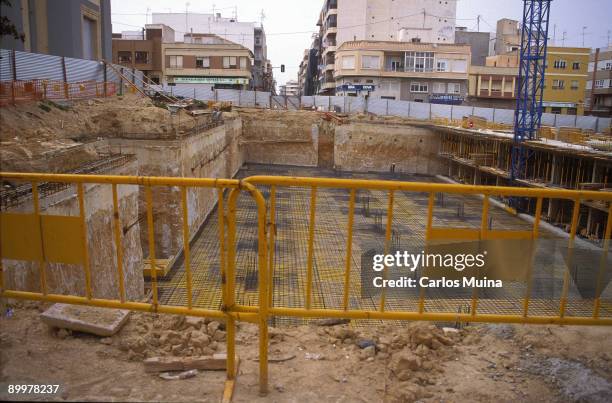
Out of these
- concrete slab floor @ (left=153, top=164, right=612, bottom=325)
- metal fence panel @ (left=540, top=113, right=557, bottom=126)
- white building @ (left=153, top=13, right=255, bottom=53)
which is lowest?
concrete slab floor @ (left=153, top=164, right=612, bottom=325)

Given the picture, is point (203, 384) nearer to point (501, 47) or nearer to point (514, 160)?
point (514, 160)

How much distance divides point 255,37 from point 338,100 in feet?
102

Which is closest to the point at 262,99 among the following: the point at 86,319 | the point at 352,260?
the point at 352,260

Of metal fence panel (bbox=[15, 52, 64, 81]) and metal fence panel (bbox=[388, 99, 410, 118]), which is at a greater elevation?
metal fence panel (bbox=[15, 52, 64, 81])

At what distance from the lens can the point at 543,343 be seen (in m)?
4.32

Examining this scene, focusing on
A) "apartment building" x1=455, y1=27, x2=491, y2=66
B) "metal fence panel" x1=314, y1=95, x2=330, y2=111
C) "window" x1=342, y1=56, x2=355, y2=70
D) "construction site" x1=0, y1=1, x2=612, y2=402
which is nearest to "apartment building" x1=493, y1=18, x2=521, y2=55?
"apartment building" x1=455, y1=27, x2=491, y2=66

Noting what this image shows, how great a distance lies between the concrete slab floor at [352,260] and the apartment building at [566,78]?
30.9m

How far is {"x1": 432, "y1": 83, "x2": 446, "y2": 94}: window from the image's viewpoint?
46.2m

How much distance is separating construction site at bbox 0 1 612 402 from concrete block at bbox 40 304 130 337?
0.05 ft

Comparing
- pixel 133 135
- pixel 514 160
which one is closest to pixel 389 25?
pixel 514 160

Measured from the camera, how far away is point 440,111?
37.1 m

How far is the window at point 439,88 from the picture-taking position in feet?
152

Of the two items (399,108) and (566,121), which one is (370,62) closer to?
(399,108)

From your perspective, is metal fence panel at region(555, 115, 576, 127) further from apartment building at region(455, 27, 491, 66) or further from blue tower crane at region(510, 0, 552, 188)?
apartment building at region(455, 27, 491, 66)
